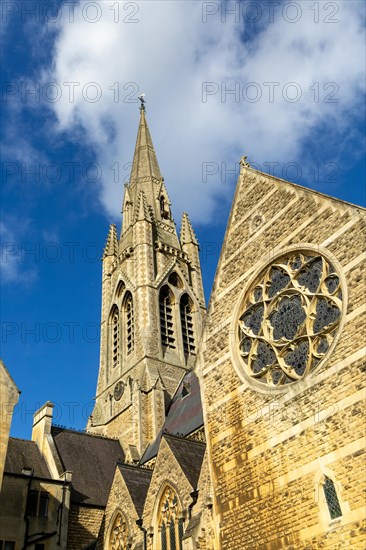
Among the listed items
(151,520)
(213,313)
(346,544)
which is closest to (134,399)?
(151,520)

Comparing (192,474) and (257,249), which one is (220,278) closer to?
(257,249)

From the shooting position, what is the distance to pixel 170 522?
542 inches

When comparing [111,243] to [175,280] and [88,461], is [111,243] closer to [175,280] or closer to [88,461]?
[175,280]

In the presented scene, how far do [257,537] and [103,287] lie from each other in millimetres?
31614

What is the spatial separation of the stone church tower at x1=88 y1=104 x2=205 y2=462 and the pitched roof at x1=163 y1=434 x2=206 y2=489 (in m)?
12.0

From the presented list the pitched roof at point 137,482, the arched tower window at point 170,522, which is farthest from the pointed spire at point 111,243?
the arched tower window at point 170,522

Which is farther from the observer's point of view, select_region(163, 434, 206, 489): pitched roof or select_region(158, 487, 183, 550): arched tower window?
select_region(163, 434, 206, 489): pitched roof

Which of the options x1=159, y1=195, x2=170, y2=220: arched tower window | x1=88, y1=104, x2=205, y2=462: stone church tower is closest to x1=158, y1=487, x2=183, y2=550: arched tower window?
x1=88, y1=104, x2=205, y2=462: stone church tower

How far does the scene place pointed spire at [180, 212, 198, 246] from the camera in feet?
140

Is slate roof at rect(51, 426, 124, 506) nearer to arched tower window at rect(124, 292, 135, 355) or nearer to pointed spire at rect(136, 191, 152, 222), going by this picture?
arched tower window at rect(124, 292, 135, 355)

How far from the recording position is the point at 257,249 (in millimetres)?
13062

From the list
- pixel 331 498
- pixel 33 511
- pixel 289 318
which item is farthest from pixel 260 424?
pixel 33 511

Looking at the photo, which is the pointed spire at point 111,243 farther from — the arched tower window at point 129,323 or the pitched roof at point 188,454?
the pitched roof at point 188,454

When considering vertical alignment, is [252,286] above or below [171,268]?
below
